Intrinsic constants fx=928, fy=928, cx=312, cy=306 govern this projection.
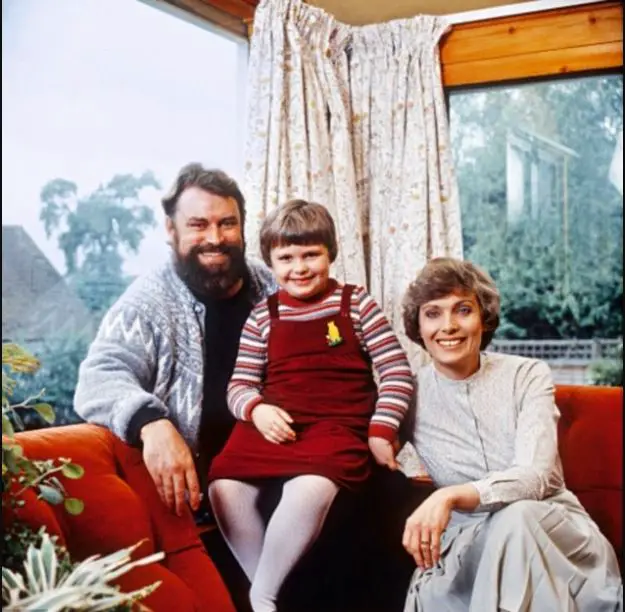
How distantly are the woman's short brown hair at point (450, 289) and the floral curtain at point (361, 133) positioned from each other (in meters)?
0.14

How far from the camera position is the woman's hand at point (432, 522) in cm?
139

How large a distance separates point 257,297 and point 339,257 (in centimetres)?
18

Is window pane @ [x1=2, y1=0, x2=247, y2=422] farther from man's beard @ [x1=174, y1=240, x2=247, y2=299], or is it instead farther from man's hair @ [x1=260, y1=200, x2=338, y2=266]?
man's hair @ [x1=260, y1=200, x2=338, y2=266]

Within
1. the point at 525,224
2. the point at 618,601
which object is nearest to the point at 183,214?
the point at 525,224

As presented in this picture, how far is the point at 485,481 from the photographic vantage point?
143 centimetres

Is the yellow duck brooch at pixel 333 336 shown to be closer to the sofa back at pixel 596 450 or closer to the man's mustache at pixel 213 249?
the man's mustache at pixel 213 249

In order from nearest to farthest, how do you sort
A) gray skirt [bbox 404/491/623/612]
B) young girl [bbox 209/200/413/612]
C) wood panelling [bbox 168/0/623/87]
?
gray skirt [bbox 404/491/623/612] → young girl [bbox 209/200/413/612] → wood panelling [bbox 168/0/623/87]

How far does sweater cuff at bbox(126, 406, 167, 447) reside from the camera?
59.5 inches

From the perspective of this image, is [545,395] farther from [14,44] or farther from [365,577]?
[14,44]

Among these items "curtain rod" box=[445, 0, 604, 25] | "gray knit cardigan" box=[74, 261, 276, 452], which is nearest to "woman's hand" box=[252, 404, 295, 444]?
"gray knit cardigan" box=[74, 261, 276, 452]

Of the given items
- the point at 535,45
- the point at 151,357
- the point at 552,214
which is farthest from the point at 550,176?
the point at 151,357

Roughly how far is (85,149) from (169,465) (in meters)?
0.54

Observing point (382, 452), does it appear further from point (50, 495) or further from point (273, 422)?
point (50, 495)

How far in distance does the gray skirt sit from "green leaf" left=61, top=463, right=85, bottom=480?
0.55 meters
